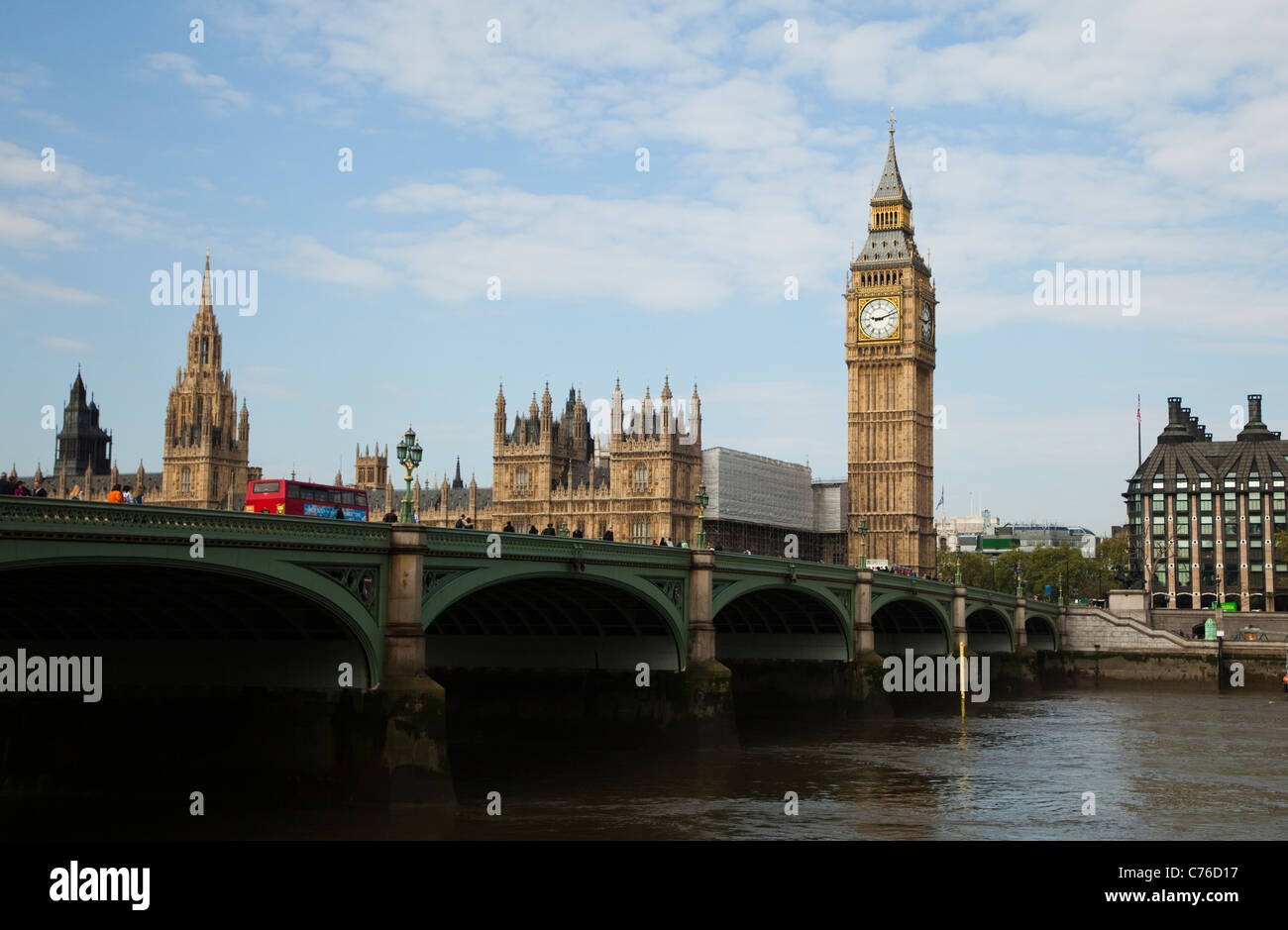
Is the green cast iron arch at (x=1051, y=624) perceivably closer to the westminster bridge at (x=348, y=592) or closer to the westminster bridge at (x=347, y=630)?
the westminster bridge at (x=348, y=592)

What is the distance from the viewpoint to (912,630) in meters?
78.5

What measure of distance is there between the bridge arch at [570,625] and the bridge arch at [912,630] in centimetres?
2855

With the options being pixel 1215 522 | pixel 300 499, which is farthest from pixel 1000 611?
pixel 1215 522

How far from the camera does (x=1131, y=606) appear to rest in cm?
11075

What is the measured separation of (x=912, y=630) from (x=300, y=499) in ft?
122

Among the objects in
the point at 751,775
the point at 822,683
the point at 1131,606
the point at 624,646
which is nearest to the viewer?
the point at 751,775

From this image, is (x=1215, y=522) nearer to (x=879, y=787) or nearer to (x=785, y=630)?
(x=785, y=630)

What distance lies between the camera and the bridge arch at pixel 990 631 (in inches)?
3519

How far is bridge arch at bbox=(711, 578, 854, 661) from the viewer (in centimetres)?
5997

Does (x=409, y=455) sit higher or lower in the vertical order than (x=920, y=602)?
higher

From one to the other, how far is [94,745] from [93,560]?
1113 centimetres
